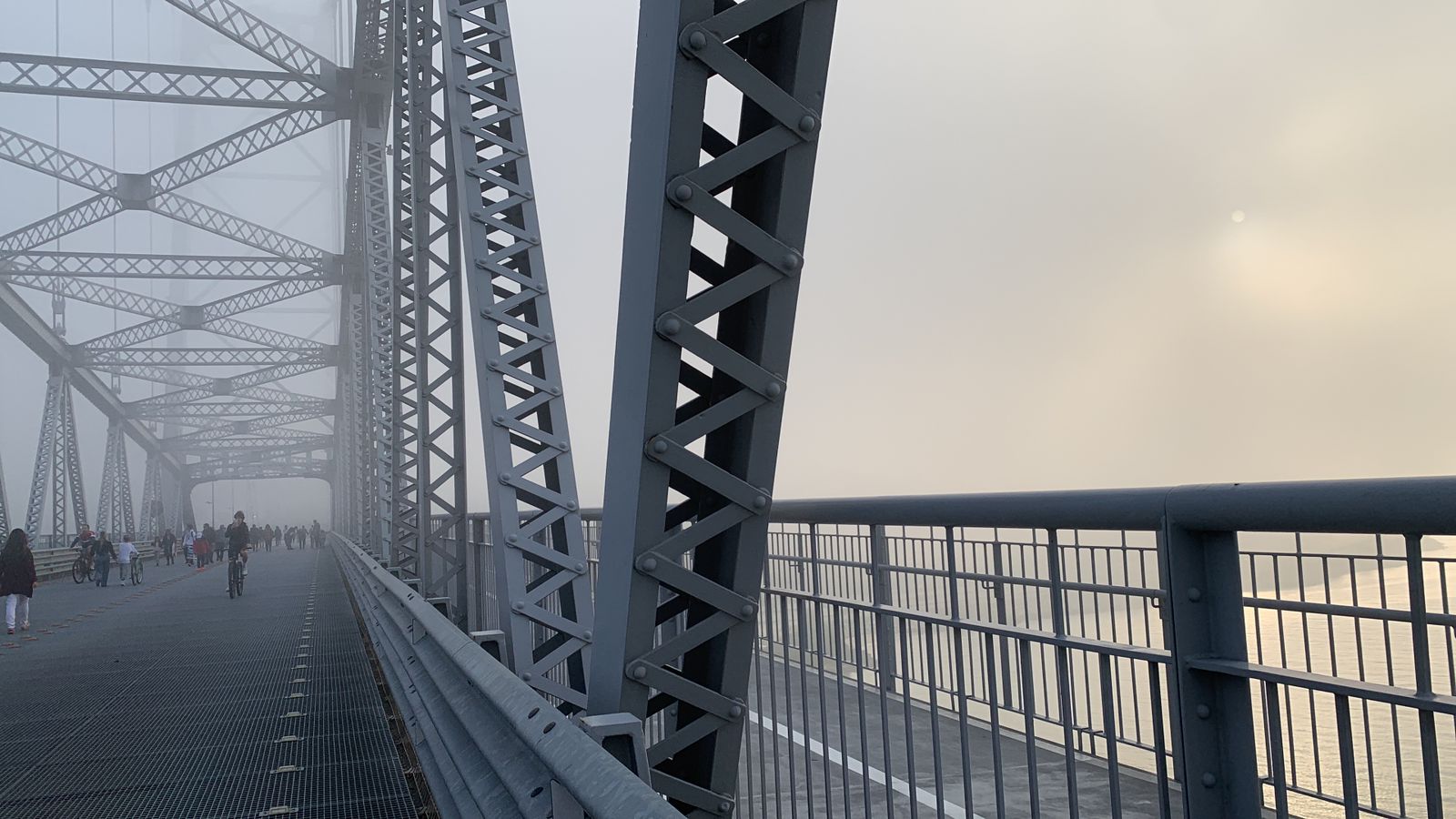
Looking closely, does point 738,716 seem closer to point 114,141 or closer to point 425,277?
point 425,277

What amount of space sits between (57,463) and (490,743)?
45.8 metres

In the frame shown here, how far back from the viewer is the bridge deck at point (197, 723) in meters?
5.64

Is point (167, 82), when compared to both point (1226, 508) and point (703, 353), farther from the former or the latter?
point (1226, 508)

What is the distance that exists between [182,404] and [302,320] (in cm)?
1349

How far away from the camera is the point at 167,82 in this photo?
23734 mm

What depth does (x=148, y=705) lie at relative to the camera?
873 cm

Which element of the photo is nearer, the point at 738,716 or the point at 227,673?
the point at 738,716

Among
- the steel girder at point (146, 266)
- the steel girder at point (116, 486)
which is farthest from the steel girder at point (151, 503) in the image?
the steel girder at point (146, 266)

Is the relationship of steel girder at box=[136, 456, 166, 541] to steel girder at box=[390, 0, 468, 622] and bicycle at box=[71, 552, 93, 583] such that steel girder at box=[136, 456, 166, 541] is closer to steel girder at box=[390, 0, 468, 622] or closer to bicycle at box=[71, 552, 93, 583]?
bicycle at box=[71, 552, 93, 583]

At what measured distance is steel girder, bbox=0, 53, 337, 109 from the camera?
21.4 metres

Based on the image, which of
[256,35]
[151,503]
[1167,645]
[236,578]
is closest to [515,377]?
[1167,645]

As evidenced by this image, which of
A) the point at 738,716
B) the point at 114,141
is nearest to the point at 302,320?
the point at 114,141

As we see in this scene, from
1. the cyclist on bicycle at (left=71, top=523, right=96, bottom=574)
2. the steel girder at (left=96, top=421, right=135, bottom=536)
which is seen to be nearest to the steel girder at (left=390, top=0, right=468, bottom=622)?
the cyclist on bicycle at (left=71, top=523, right=96, bottom=574)

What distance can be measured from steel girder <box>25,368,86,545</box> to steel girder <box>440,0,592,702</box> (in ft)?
129
